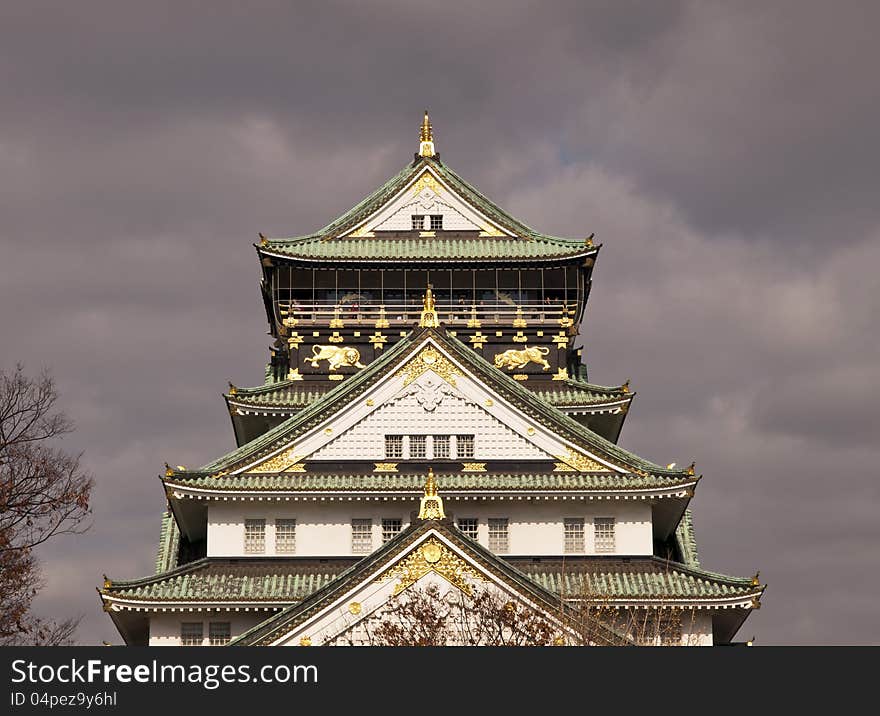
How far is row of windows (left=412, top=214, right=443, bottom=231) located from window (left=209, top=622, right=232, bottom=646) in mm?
22696

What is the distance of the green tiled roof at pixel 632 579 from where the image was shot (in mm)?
52125

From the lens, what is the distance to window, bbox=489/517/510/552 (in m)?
54.9

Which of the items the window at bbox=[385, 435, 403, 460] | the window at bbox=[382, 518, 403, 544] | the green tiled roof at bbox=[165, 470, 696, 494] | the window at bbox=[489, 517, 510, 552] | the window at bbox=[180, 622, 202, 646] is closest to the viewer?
the window at bbox=[180, 622, 202, 646]

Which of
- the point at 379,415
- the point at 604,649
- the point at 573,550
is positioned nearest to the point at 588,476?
the point at 573,550

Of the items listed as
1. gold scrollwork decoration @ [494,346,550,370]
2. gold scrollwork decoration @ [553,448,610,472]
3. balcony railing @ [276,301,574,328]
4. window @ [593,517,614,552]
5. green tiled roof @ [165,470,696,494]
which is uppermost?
balcony railing @ [276,301,574,328]

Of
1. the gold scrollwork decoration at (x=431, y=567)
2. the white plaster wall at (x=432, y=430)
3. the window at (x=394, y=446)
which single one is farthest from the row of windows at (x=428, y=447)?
the gold scrollwork decoration at (x=431, y=567)

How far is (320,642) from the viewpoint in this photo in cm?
4550

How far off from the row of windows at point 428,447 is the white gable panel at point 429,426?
0.18 meters

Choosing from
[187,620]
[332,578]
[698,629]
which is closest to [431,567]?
[332,578]

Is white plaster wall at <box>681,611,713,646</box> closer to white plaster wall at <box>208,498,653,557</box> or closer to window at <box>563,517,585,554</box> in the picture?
white plaster wall at <box>208,498,653,557</box>

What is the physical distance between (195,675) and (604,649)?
8043 mm

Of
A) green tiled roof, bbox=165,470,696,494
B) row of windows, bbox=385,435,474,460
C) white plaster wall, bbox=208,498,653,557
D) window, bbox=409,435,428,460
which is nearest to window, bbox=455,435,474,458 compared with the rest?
row of windows, bbox=385,435,474,460

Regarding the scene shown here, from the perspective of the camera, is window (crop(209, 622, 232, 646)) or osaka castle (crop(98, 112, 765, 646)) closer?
osaka castle (crop(98, 112, 765, 646))

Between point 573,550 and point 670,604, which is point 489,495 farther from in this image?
point 670,604
